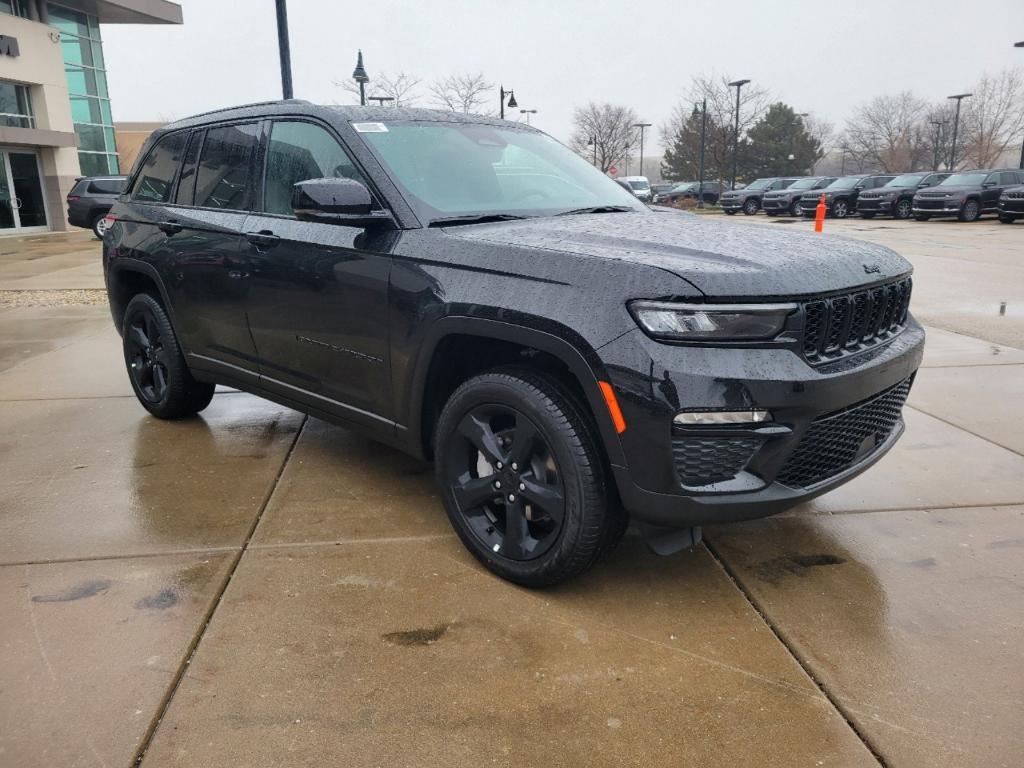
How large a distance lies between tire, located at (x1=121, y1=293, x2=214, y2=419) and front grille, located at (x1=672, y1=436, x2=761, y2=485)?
132 inches

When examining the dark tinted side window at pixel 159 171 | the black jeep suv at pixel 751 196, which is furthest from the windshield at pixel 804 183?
the dark tinted side window at pixel 159 171

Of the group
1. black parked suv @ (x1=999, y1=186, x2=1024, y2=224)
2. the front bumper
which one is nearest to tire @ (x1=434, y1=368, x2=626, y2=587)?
the front bumper

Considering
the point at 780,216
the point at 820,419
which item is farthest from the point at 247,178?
the point at 780,216

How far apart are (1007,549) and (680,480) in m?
1.73

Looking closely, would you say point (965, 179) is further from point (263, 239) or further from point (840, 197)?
point (263, 239)

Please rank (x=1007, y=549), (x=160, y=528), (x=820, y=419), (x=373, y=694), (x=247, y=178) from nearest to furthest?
(x=373, y=694) → (x=820, y=419) → (x=1007, y=549) → (x=160, y=528) → (x=247, y=178)

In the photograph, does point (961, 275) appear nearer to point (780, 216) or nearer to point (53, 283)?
point (53, 283)

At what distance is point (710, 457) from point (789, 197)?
32.8 meters

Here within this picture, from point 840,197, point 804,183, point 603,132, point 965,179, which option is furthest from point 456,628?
point 603,132

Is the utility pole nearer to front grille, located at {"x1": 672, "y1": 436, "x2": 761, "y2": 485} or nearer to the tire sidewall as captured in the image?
the tire sidewall

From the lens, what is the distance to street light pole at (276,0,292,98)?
11047 mm

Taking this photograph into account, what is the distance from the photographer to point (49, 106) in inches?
1071

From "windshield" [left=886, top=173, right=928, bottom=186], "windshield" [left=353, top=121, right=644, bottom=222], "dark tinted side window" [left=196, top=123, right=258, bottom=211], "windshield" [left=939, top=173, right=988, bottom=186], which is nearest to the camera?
"windshield" [left=353, top=121, right=644, bottom=222]

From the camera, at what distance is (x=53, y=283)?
42.3 feet
